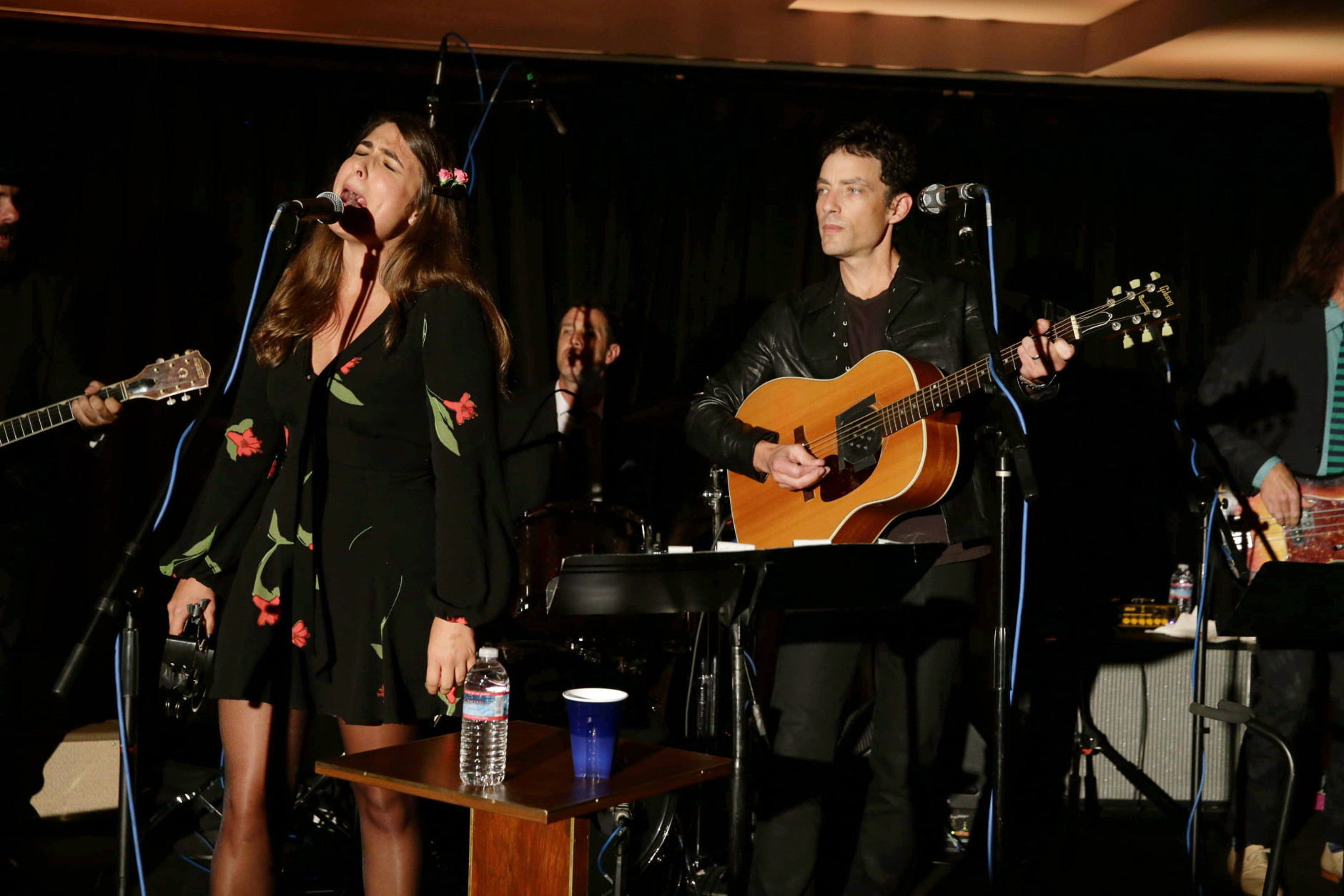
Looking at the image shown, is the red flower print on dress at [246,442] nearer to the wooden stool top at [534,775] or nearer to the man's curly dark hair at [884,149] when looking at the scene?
the wooden stool top at [534,775]

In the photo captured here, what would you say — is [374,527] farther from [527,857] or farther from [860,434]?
[860,434]

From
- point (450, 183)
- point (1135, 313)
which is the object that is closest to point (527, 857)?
point (450, 183)

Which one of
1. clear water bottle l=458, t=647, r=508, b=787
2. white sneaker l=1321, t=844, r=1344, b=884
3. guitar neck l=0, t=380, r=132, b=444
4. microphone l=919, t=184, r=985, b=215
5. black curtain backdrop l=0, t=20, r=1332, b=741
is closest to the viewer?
clear water bottle l=458, t=647, r=508, b=787

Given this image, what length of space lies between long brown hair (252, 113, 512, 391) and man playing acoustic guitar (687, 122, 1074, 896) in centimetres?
106

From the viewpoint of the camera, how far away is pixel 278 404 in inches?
87.1

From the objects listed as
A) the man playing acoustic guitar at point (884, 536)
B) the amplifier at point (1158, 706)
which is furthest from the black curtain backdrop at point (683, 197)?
the man playing acoustic guitar at point (884, 536)

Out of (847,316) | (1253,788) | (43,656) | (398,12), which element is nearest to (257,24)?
(398,12)

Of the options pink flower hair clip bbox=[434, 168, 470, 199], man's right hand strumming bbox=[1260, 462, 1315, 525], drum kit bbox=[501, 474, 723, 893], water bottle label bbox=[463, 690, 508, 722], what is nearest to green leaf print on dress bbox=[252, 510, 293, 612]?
water bottle label bbox=[463, 690, 508, 722]

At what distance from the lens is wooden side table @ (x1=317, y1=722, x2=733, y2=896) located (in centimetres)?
179

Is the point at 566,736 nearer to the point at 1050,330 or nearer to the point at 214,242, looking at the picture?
the point at 1050,330

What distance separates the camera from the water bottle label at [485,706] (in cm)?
193

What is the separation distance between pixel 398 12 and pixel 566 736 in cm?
357

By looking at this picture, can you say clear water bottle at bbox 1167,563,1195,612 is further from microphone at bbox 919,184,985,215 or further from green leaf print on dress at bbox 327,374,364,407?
green leaf print on dress at bbox 327,374,364,407

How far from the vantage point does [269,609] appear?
2105 mm
